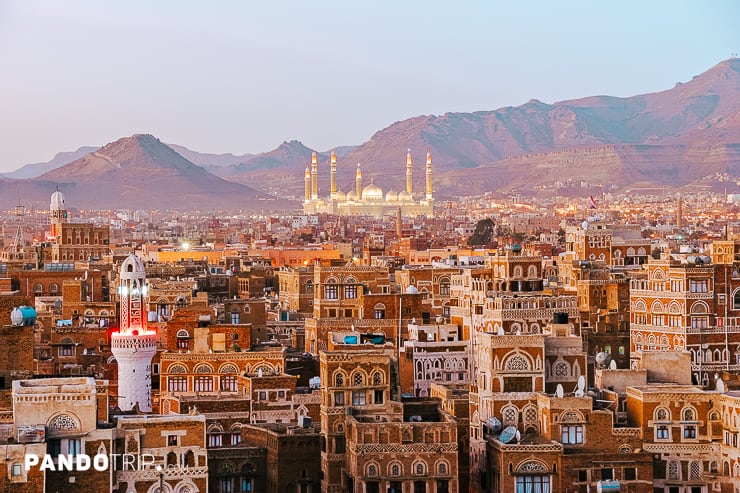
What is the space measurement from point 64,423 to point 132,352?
11994 millimetres

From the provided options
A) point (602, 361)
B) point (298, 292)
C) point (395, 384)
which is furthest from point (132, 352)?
point (298, 292)

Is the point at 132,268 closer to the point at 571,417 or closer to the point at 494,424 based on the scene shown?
the point at 494,424

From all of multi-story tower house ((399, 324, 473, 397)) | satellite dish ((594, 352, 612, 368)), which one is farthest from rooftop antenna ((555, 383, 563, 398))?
multi-story tower house ((399, 324, 473, 397))

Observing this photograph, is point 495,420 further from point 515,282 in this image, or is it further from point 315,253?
point 315,253

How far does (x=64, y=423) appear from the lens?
1476 inches

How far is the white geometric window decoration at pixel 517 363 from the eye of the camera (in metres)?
46.2

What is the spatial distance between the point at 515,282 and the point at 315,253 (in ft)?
225

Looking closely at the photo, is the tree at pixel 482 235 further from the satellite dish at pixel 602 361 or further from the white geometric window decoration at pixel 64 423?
the white geometric window decoration at pixel 64 423

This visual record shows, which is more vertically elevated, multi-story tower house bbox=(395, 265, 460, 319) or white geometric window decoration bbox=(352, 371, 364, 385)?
multi-story tower house bbox=(395, 265, 460, 319)

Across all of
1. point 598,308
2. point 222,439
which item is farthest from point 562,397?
point 598,308

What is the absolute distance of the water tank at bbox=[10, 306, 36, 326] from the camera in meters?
Result: 43.9

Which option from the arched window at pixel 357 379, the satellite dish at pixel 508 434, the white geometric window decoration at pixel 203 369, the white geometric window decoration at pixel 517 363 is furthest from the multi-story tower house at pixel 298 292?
the satellite dish at pixel 508 434

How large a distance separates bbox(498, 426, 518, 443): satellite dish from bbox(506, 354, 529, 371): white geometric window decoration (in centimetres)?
382

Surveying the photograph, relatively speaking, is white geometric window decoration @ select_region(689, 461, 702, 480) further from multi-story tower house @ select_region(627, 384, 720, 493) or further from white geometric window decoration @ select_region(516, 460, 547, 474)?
white geometric window decoration @ select_region(516, 460, 547, 474)
